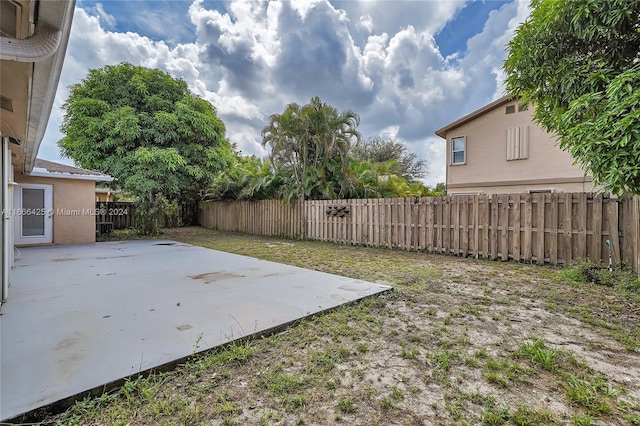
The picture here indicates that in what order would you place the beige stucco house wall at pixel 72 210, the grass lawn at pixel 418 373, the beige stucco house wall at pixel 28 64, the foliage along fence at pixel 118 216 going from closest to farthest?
the grass lawn at pixel 418 373, the beige stucco house wall at pixel 28 64, the beige stucco house wall at pixel 72 210, the foliage along fence at pixel 118 216

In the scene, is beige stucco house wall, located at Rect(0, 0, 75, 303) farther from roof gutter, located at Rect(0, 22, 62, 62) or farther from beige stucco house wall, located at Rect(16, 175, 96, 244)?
beige stucco house wall, located at Rect(16, 175, 96, 244)

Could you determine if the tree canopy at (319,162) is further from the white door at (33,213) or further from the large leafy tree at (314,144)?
the white door at (33,213)

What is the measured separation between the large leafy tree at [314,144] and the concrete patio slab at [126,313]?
220 inches

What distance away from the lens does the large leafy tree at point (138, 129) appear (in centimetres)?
998

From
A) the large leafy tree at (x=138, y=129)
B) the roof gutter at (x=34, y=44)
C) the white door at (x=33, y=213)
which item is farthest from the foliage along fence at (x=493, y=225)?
the white door at (x=33, y=213)

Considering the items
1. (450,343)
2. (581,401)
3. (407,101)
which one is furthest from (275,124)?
(581,401)

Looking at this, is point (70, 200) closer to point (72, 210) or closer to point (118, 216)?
point (72, 210)

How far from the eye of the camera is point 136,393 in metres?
1.78

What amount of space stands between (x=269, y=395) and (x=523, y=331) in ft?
7.80

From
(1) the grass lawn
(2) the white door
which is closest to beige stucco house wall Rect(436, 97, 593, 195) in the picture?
(1) the grass lawn

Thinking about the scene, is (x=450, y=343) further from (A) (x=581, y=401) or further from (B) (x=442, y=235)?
(B) (x=442, y=235)

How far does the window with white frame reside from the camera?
1217cm

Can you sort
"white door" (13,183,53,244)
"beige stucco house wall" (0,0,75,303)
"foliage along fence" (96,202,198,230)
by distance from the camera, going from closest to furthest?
"beige stucco house wall" (0,0,75,303) → "white door" (13,183,53,244) → "foliage along fence" (96,202,198,230)

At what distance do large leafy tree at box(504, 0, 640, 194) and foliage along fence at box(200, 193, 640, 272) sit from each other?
1.82m
